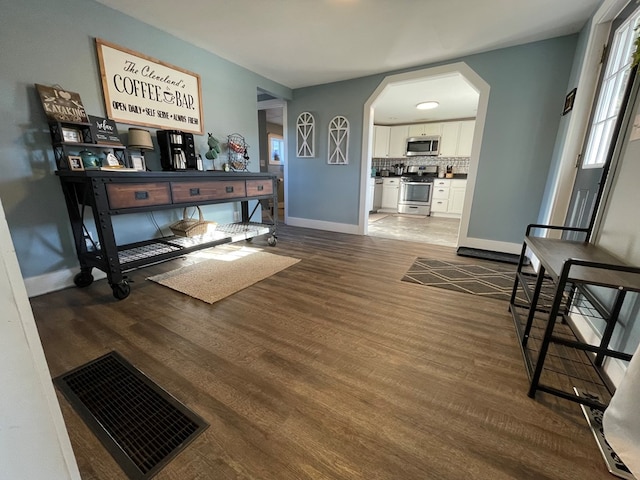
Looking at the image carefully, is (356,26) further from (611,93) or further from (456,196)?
(456,196)

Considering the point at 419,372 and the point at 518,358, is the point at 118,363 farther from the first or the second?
the point at 518,358

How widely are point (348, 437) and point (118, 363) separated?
1219 mm

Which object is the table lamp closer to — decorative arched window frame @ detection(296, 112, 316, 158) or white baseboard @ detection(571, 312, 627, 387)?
decorative arched window frame @ detection(296, 112, 316, 158)

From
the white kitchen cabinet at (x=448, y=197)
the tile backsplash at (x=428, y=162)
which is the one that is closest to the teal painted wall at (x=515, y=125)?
the white kitchen cabinet at (x=448, y=197)

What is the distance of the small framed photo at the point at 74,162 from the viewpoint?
74.8 inches

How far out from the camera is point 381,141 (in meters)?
6.58

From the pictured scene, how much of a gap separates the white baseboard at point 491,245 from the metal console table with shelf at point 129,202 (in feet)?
9.47

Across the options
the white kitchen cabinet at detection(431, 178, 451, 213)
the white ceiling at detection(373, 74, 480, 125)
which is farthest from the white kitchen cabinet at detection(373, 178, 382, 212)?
the white ceiling at detection(373, 74, 480, 125)

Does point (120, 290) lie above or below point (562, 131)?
below

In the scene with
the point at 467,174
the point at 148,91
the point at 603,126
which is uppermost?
the point at 148,91

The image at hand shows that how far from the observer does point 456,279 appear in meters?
2.48

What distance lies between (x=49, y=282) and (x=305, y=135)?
3.65 metres

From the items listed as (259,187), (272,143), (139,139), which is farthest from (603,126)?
(272,143)

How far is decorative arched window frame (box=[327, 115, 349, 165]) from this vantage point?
398cm
